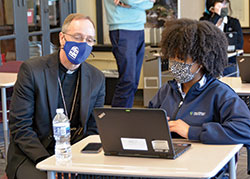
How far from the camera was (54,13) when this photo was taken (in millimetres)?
7551

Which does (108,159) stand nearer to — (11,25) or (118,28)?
(118,28)

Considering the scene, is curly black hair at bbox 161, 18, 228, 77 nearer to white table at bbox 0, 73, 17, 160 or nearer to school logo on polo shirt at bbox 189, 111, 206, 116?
school logo on polo shirt at bbox 189, 111, 206, 116

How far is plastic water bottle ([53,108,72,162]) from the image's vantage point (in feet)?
8.31

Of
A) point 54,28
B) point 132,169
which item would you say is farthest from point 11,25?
point 132,169

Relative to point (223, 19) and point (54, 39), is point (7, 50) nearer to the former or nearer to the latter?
point (54, 39)

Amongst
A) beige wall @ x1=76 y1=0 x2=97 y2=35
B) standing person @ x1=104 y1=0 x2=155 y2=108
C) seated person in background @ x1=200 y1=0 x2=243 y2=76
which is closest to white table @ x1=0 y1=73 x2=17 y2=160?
standing person @ x1=104 y1=0 x2=155 y2=108

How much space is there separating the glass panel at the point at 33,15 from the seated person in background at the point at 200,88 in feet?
14.4

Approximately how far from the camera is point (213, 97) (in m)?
2.72

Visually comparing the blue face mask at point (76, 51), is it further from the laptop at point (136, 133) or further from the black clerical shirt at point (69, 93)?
the laptop at point (136, 133)

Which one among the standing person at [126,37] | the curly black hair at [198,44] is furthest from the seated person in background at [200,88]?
the standing person at [126,37]

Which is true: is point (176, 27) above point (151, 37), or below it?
above

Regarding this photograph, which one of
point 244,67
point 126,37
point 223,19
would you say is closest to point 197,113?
point 244,67

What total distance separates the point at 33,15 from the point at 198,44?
15.3ft

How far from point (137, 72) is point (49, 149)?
9.83 ft
